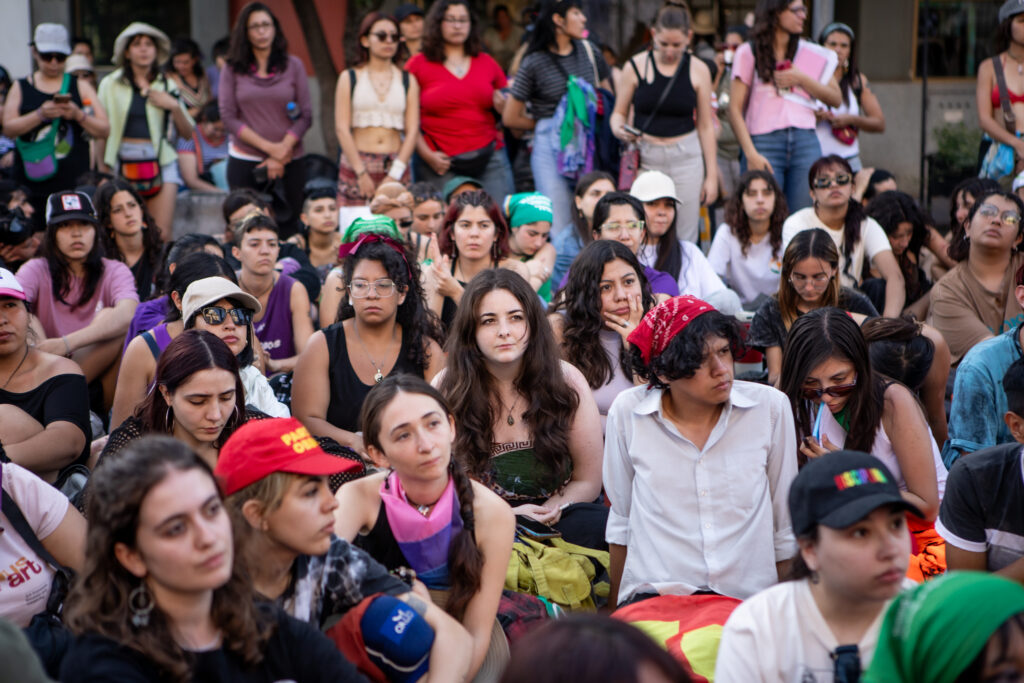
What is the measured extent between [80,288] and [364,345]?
193 centimetres

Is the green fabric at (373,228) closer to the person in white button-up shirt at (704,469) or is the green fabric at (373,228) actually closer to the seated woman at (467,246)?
the seated woman at (467,246)

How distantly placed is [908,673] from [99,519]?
1.68 metres

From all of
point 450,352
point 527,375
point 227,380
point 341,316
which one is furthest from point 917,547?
point 341,316

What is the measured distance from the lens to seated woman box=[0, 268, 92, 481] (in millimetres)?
4258

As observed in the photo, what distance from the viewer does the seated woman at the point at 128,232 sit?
20.9 ft

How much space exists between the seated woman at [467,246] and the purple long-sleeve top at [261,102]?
89.7 inches

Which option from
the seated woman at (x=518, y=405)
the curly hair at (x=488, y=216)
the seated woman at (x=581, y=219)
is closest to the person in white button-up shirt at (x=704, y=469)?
the seated woman at (x=518, y=405)

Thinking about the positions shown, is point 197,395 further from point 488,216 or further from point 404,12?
point 404,12

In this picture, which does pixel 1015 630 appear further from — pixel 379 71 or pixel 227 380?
pixel 379 71

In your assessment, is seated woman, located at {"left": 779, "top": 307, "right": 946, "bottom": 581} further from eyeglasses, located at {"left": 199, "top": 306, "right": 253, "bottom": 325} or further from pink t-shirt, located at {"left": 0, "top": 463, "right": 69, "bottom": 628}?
pink t-shirt, located at {"left": 0, "top": 463, "right": 69, "bottom": 628}

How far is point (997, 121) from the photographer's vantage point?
739 cm

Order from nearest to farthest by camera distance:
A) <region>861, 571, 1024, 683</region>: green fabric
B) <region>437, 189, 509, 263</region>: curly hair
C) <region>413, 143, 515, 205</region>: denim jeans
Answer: <region>861, 571, 1024, 683</region>: green fabric → <region>437, 189, 509, 263</region>: curly hair → <region>413, 143, 515, 205</region>: denim jeans

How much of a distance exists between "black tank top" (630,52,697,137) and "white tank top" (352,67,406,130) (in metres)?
1.63

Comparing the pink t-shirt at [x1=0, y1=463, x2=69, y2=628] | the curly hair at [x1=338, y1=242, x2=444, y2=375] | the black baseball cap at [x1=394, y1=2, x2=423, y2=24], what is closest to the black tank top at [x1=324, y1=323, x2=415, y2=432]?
the curly hair at [x1=338, y1=242, x2=444, y2=375]
